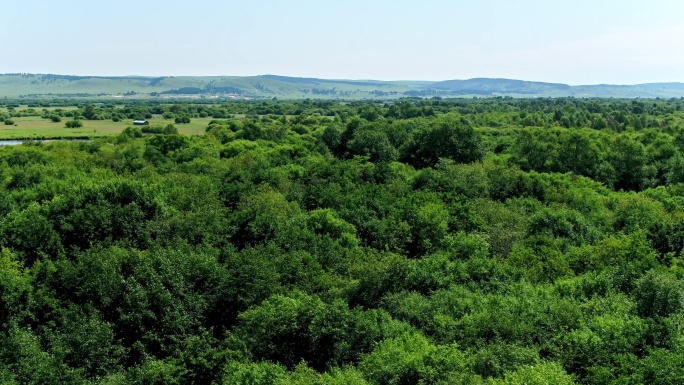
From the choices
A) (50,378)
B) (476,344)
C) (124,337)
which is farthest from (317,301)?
(50,378)

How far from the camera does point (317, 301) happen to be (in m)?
28.6

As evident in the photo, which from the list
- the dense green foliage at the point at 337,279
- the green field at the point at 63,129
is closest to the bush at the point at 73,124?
the green field at the point at 63,129

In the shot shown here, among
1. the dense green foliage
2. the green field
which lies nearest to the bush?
the green field

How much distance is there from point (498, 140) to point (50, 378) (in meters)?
80.3

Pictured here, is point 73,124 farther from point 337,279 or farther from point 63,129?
point 337,279

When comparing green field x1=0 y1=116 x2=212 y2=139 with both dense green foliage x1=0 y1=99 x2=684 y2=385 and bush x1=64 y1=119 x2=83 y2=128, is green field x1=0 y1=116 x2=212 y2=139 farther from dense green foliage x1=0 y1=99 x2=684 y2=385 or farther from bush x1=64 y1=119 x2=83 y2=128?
dense green foliage x1=0 y1=99 x2=684 y2=385

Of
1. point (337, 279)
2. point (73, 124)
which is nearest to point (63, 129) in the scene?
point (73, 124)

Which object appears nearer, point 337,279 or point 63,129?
point 337,279

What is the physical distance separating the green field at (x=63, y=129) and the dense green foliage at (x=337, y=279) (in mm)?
64243

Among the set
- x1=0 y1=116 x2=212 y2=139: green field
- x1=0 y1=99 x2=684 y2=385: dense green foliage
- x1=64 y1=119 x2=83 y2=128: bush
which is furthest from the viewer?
x1=64 y1=119 x2=83 y2=128: bush

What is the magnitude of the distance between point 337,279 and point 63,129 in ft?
395

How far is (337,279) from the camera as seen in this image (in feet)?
115

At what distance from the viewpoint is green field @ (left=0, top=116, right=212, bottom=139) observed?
392 feet

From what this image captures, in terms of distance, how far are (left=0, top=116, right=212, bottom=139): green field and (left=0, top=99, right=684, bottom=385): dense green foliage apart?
6424 cm
